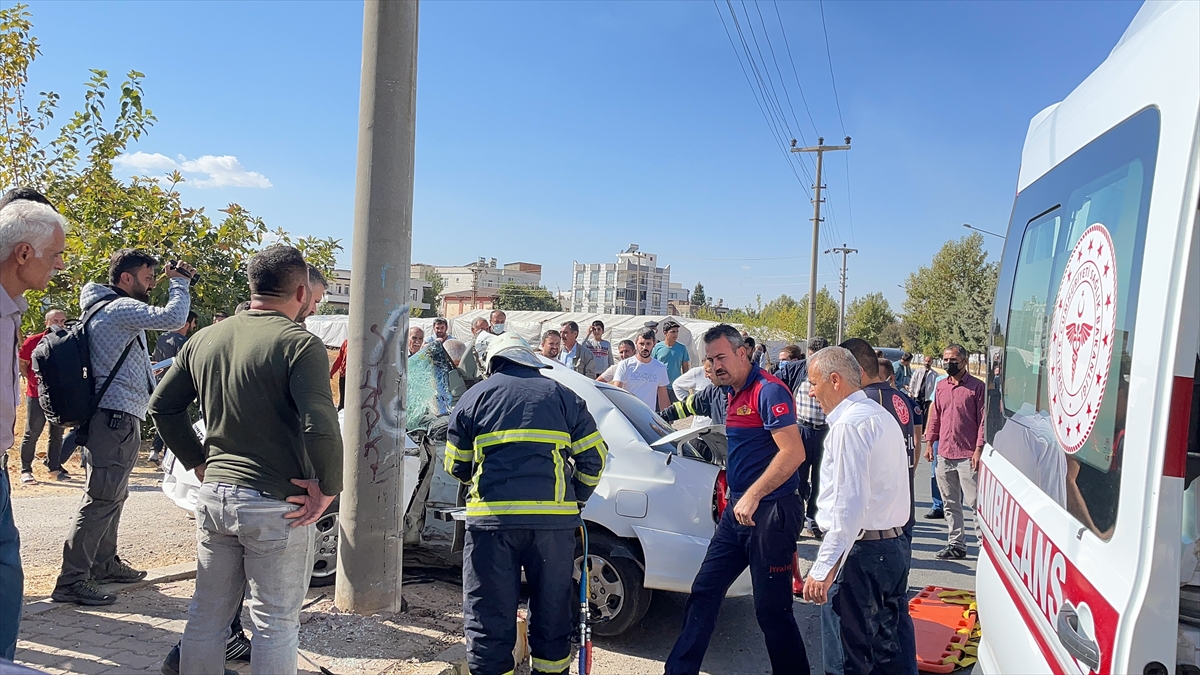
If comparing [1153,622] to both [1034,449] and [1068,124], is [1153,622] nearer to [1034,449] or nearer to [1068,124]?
[1034,449]

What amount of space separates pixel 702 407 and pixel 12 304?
417 centimetres

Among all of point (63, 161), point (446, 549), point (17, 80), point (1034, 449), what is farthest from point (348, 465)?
point (17, 80)

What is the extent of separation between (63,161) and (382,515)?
29.3 feet

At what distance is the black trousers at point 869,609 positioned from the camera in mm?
3525

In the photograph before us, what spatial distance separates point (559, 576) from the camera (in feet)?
11.2

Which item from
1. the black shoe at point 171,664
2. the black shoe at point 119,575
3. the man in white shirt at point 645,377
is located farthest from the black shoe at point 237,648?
the man in white shirt at point 645,377

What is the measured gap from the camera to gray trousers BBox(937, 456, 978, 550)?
7.21 metres

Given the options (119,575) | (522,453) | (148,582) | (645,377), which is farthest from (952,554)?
(119,575)

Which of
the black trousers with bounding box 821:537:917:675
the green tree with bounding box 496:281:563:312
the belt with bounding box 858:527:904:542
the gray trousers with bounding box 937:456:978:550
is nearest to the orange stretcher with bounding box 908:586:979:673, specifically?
the black trousers with bounding box 821:537:917:675

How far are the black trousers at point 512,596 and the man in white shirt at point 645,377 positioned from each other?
5712 mm

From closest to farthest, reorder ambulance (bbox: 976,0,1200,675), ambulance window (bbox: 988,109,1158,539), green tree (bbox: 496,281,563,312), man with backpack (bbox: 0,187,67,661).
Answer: ambulance (bbox: 976,0,1200,675)
ambulance window (bbox: 988,109,1158,539)
man with backpack (bbox: 0,187,67,661)
green tree (bbox: 496,281,563,312)

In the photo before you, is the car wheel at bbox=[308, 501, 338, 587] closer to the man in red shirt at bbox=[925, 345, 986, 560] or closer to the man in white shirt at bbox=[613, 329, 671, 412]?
the man in white shirt at bbox=[613, 329, 671, 412]

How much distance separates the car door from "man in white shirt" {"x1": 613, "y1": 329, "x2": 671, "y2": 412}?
6021 mm

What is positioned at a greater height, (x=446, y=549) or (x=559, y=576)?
(x=559, y=576)
